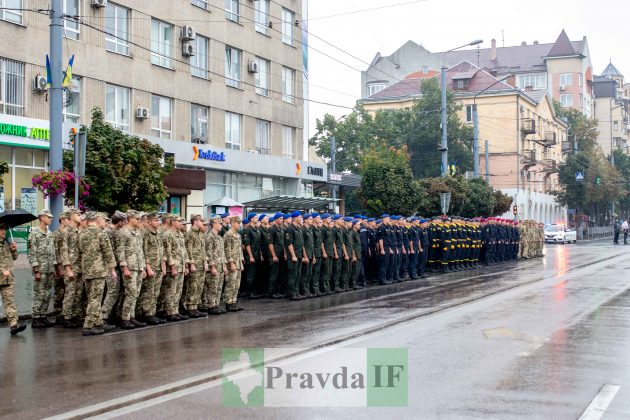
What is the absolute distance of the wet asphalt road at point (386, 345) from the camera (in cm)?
743

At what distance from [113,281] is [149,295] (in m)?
0.92

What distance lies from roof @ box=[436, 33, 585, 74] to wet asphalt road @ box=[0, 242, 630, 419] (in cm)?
9124

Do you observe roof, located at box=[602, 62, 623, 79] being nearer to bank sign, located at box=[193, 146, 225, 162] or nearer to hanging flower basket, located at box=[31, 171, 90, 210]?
bank sign, located at box=[193, 146, 225, 162]

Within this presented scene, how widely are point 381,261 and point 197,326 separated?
10.5m

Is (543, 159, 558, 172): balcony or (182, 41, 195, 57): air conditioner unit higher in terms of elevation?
(182, 41, 195, 57): air conditioner unit

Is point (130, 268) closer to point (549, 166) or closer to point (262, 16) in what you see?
point (262, 16)

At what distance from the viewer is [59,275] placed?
1376 centimetres

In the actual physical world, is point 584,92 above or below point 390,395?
above

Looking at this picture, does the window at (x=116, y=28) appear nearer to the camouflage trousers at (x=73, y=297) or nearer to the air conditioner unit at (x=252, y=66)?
the air conditioner unit at (x=252, y=66)

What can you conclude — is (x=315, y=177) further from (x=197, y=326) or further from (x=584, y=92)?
(x=584, y=92)

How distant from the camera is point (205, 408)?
7.38 m

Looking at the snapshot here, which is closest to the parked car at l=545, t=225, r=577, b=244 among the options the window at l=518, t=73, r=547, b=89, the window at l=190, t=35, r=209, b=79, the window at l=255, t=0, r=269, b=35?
the window at l=255, t=0, r=269, b=35

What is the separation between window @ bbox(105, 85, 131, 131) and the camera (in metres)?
28.4

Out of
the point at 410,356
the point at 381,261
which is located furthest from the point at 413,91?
the point at 410,356
